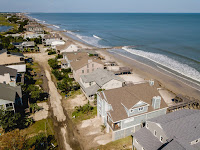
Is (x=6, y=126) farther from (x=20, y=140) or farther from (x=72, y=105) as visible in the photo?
(x=72, y=105)

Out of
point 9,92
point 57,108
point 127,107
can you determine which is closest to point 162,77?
point 127,107

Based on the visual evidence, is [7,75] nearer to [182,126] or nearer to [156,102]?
[156,102]

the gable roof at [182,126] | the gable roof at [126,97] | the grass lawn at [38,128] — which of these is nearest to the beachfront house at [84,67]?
the grass lawn at [38,128]

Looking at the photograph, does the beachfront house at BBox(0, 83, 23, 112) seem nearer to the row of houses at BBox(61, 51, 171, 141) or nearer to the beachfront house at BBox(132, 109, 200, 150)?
the row of houses at BBox(61, 51, 171, 141)

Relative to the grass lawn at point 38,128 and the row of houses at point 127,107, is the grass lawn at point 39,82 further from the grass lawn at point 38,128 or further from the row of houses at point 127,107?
the row of houses at point 127,107

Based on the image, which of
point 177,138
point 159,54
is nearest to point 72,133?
point 177,138

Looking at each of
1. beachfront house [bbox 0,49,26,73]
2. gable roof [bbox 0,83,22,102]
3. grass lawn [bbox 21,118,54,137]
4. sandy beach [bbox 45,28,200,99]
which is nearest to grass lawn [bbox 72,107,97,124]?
grass lawn [bbox 21,118,54,137]
